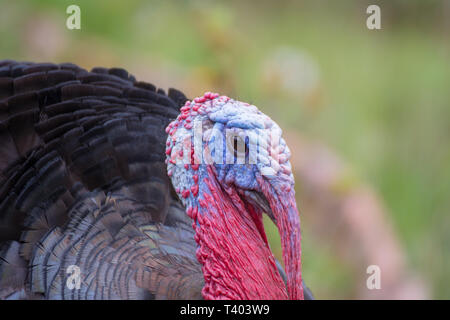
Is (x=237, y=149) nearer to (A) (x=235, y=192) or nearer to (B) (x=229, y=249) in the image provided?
(A) (x=235, y=192)

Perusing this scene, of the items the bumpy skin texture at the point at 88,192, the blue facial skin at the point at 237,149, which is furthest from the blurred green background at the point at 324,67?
the blue facial skin at the point at 237,149

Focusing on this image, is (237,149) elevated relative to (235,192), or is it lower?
elevated

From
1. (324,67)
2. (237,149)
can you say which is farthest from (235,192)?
(324,67)

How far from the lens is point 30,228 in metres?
1.64

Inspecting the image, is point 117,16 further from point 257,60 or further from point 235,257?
point 235,257

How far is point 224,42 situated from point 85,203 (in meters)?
2.02

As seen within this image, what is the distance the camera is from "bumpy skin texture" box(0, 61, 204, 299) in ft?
5.18

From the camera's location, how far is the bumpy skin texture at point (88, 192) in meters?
1.58

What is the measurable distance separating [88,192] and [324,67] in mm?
2764

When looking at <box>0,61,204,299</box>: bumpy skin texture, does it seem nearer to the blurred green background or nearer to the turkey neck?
the turkey neck

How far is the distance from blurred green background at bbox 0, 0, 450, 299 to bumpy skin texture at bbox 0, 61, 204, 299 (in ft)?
4.33

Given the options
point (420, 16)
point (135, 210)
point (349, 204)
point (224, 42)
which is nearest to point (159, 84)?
point (224, 42)

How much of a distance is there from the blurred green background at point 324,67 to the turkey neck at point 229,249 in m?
1.39

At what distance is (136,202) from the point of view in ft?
5.74
